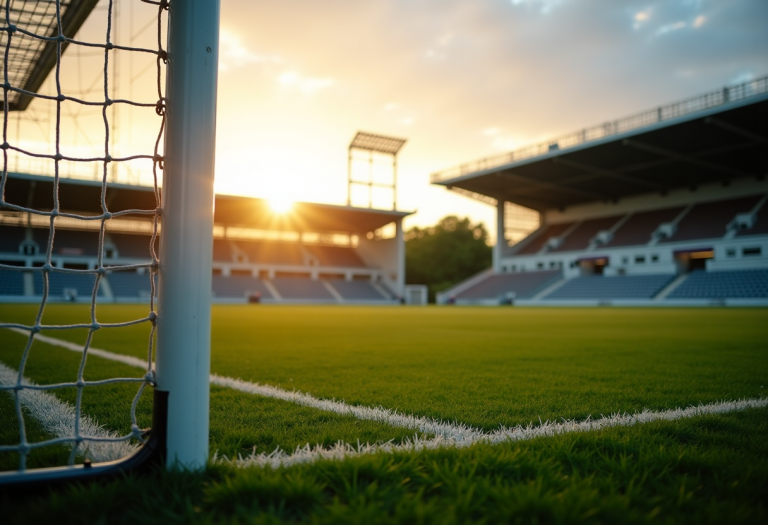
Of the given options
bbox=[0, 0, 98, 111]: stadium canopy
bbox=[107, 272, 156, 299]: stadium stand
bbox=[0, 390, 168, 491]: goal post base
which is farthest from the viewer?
bbox=[107, 272, 156, 299]: stadium stand

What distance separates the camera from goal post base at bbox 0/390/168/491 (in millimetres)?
1490

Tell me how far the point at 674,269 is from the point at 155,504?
35.9m

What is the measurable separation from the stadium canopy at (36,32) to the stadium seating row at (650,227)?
34596mm

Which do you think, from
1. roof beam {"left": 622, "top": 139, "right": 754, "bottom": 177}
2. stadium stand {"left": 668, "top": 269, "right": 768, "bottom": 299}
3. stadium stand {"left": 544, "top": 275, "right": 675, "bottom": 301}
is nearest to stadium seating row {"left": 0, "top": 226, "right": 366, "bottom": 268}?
stadium stand {"left": 544, "top": 275, "right": 675, "bottom": 301}

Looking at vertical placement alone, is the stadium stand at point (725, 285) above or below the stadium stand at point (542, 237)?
below

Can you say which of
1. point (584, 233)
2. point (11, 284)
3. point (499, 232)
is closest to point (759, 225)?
point (584, 233)

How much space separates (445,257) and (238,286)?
29383 mm

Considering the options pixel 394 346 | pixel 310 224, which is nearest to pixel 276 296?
pixel 310 224

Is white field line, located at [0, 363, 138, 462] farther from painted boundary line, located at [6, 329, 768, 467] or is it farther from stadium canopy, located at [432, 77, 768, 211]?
stadium canopy, located at [432, 77, 768, 211]

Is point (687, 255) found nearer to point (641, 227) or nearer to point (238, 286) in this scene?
point (641, 227)

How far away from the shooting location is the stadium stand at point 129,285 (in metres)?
32.2

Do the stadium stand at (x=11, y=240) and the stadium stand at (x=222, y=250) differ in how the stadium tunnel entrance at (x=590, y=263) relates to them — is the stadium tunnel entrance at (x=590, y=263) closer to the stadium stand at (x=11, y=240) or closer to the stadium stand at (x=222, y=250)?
the stadium stand at (x=222, y=250)

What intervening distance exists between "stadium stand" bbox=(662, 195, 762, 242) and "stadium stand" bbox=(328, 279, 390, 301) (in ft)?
70.9

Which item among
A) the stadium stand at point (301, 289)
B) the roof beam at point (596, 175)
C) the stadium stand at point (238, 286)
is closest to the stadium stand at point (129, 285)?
the stadium stand at point (238, 286)
